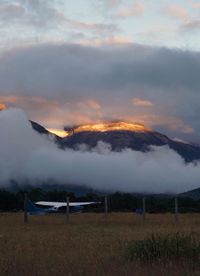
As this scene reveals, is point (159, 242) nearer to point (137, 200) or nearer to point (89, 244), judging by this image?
point (89, 244)

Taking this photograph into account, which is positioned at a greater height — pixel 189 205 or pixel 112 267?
pixel 189 205

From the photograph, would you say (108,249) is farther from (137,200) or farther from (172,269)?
A: (137,200)

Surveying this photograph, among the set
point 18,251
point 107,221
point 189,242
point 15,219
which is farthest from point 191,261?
point 15,219

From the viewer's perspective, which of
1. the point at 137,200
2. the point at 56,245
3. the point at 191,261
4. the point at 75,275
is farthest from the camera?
the point at 137,200

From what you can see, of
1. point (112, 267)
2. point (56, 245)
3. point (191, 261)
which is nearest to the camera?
point (112, 267)

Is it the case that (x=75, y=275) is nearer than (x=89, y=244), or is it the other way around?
(x=75, y=275)

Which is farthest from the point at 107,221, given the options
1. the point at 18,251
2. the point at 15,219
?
the point at 18,251

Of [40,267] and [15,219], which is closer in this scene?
[40,267]

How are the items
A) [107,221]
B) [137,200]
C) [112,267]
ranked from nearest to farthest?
[112,267], [107,221], [137,200]

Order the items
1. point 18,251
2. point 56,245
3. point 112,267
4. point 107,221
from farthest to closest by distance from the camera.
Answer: point 107,221
point 56,245
point 18,251
point 112,267

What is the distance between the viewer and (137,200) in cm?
6019

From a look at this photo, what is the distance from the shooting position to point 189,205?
63250 millimetres

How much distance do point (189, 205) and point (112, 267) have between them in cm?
5394

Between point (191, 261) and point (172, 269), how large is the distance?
1.23 metres
